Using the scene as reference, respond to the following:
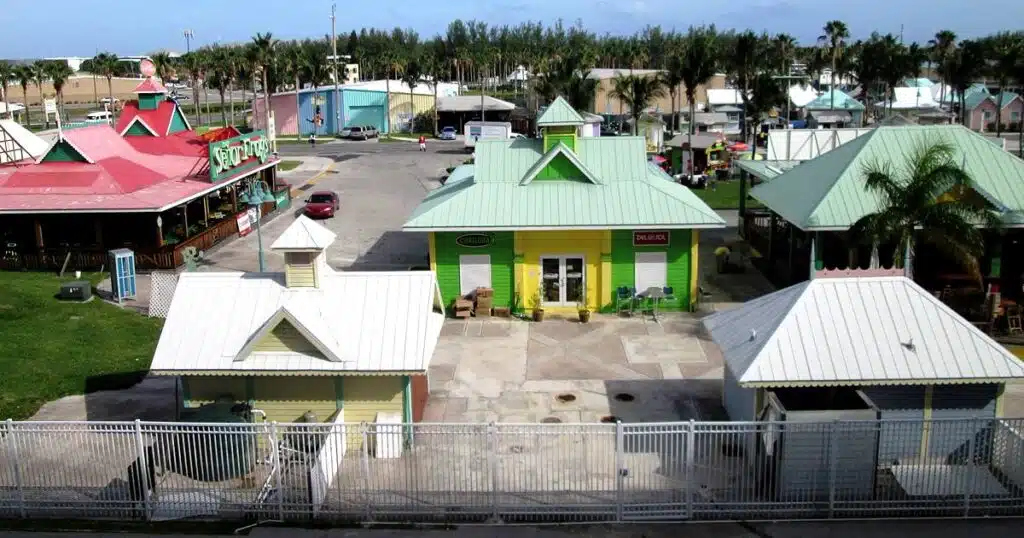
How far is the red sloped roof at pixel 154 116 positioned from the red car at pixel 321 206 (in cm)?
795

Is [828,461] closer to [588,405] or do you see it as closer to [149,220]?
[588,405]

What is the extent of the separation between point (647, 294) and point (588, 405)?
7644mm

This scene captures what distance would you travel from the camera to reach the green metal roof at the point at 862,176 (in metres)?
26.9

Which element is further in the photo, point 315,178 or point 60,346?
point 315,178

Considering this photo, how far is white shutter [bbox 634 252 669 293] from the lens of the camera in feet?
91.1

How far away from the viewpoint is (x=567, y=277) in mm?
27938

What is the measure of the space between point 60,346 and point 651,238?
1675 centimetres

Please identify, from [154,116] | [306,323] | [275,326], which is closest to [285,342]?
[275,326]

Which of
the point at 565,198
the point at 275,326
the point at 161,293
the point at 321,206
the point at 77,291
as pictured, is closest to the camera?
the point at 275,326

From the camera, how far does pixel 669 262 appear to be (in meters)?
27.8

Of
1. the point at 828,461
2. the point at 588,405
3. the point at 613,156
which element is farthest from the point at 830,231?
the point at 828,461

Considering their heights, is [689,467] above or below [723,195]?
below

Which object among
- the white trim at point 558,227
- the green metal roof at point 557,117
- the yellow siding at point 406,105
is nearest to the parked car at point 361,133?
the yellow siding at point 406,105

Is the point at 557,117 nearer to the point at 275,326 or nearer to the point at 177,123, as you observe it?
the point at 275,326
